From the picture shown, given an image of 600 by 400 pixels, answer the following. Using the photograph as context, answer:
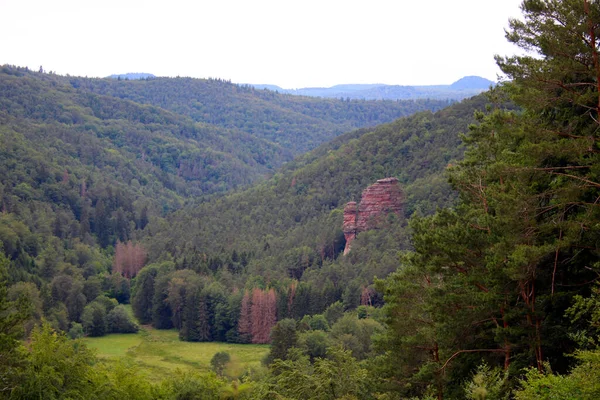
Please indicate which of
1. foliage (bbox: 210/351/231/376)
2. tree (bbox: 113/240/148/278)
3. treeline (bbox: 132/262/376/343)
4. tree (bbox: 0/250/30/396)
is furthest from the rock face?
tree (bbox: 0/250/30/396)

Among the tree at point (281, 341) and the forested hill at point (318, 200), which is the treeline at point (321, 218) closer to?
the forested hill at point (318, 200)

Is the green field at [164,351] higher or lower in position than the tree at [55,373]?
lower

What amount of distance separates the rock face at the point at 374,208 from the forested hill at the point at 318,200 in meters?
1.96

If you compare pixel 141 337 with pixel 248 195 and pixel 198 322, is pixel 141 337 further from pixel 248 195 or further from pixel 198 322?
pixel 248 195

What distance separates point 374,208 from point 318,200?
23.0m

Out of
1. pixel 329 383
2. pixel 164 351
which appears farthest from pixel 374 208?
pixel 329 383

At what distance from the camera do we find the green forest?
16.7 m

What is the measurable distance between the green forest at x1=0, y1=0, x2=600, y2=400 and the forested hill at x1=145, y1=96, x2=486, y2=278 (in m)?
0.41

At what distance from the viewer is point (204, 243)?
361 feet

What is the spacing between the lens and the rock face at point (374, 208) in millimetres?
86500

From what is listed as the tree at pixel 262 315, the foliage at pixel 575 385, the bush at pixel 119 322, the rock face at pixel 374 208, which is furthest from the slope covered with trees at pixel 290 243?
the foliage at pixel 575 385

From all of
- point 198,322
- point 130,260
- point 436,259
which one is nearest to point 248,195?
point 130,260

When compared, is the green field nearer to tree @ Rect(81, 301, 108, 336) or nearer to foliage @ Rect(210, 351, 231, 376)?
foliage @ Rect(210, 351, 231, 376)

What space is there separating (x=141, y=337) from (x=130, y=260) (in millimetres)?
30592
